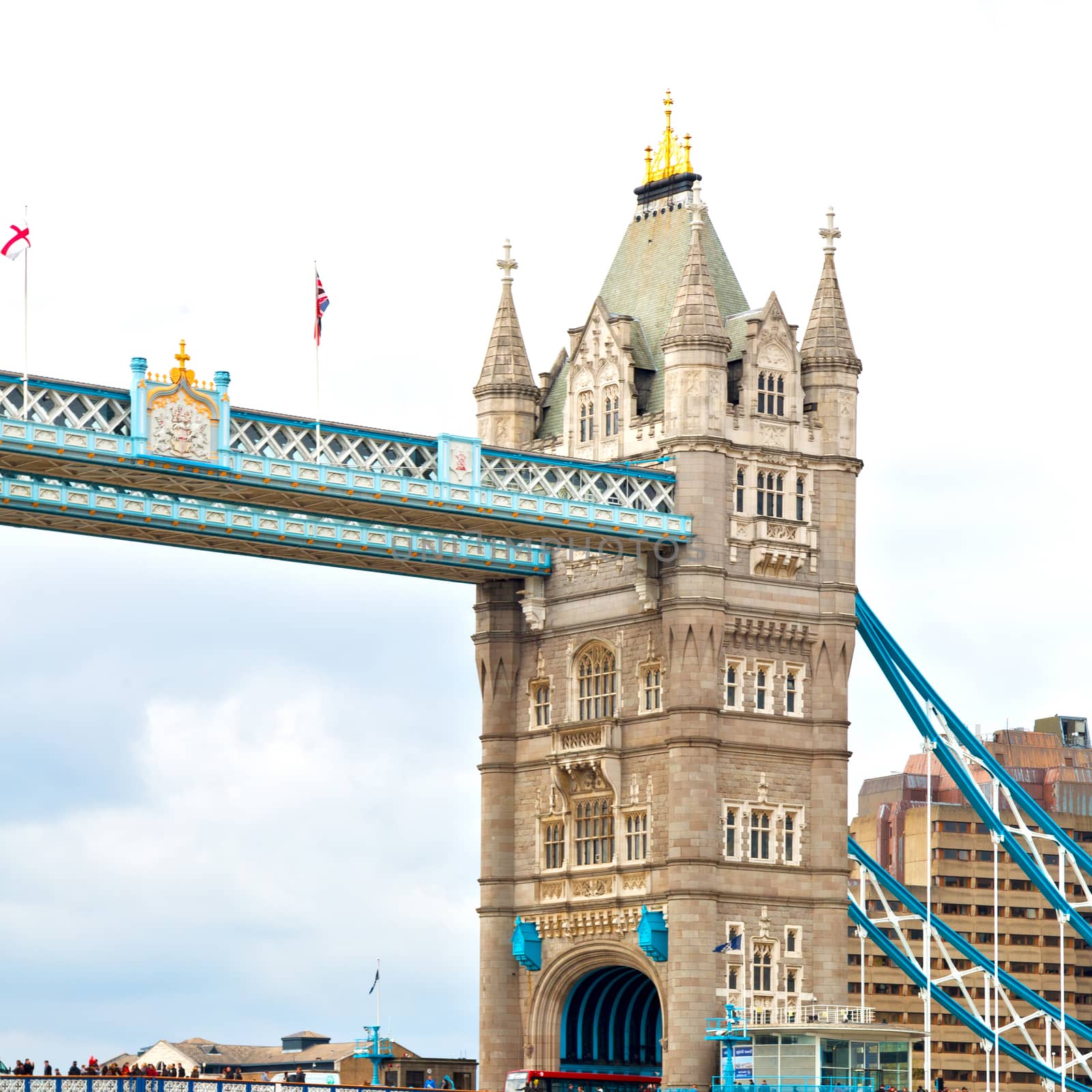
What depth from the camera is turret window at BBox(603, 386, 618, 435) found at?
342ft

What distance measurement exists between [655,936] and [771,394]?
21999 millimetres

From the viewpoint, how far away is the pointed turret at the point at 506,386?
109312mm

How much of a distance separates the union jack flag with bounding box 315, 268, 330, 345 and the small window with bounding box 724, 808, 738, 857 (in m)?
23.9

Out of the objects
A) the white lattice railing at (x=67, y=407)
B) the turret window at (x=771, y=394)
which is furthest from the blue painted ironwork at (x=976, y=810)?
the white lattice railing at (x=67, y=407)

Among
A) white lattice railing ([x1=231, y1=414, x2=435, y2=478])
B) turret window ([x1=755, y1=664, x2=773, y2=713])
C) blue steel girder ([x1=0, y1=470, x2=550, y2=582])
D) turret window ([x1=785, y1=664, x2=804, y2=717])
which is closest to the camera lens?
white lattice railing ([x1=231, y1=414, x2=435, y2=478])

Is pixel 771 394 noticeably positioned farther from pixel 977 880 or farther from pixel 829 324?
pixel 977 880

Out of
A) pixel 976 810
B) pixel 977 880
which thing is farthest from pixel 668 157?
pixel 977 880

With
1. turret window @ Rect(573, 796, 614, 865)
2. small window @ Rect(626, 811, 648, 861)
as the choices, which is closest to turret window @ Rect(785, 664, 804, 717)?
small window @ Rect(626, 811, 648, 861)

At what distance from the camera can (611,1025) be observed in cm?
10438

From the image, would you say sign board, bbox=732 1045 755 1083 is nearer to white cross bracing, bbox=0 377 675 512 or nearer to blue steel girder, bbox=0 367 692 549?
blue steel girder, bbox=0 367 692 549

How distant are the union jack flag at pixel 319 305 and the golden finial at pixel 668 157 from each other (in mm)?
21734

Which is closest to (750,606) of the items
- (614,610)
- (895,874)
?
(614,610)

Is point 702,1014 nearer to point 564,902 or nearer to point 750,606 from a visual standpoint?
point 564,902

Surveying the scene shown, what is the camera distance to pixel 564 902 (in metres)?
102
